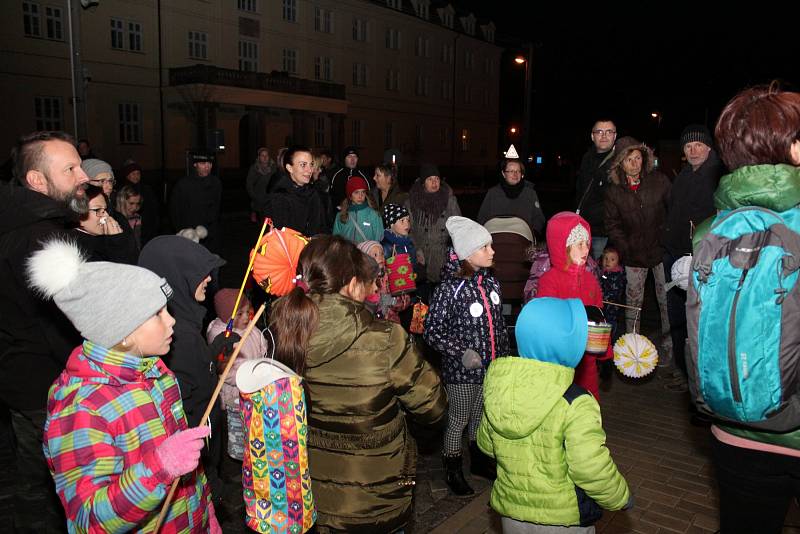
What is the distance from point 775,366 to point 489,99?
65499 millimetres

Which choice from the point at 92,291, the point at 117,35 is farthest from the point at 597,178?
the point at 117,35

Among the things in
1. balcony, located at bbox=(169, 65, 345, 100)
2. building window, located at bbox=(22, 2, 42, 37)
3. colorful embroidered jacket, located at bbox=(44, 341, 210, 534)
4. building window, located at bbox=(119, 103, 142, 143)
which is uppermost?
building window, located at bbox=(22, 2, 42, 37)

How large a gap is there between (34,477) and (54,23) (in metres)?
34.5

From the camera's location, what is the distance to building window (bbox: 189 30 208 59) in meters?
38.1

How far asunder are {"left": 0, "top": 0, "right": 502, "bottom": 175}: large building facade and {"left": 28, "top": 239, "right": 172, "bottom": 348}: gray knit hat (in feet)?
72.8

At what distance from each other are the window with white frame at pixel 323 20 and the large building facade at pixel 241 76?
3.6 inches

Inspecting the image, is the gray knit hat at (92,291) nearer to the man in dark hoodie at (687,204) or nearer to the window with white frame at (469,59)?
the man in dark hoodie at (687,204)

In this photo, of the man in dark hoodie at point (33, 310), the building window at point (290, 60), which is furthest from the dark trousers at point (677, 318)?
the building window at point (290, 60)

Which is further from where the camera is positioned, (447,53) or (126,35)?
(447,53)

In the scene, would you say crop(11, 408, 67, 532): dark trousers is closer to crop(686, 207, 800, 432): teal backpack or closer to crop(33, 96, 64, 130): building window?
crop(686, 207, 800, 432): teal backpack

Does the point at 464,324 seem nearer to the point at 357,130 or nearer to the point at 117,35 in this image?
the point at 117,35

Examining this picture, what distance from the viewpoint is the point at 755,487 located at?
2652mm

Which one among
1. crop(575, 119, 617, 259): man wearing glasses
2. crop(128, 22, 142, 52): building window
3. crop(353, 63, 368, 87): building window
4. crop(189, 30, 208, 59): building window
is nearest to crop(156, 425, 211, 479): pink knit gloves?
crop(575, 119, 617, 259): man wearing glasses

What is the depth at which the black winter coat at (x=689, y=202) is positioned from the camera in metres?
6.69
